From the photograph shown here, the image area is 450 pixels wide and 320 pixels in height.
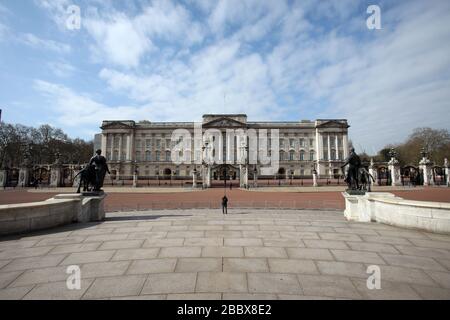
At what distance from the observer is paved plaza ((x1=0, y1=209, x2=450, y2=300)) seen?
13.3ft

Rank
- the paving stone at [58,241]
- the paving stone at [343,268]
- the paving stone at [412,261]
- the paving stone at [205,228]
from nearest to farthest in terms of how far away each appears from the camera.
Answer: the paving stone at [343,268]
the paving stone at [412,261]
the paving stone at [58,241]
the paving stone at [205,228]

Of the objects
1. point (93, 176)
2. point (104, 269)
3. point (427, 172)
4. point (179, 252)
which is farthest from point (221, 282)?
point (427, 172)

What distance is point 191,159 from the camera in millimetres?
81938

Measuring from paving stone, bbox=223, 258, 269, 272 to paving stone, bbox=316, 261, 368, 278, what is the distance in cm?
117

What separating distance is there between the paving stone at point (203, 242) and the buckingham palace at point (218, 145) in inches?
2856

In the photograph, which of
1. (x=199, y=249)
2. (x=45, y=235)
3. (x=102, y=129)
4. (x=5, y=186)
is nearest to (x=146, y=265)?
(x=199, y=249)

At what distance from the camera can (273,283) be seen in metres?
4.36

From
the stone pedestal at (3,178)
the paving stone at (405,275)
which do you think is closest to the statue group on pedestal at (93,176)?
the paving stone at (405,275)

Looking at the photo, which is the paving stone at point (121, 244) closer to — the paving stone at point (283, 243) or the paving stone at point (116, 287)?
the paving stone at point (116, 287)

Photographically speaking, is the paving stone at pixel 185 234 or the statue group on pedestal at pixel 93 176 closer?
the paving stone at pixel 185 234

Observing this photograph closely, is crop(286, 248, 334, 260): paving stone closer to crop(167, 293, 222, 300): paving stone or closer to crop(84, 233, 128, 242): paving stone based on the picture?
crop(167, 293, 222, 300): paving stone

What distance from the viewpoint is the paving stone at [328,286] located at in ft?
12.9

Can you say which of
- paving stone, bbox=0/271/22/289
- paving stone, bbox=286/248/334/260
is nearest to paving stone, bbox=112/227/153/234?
paving stone, bbox=0/271/22/289
